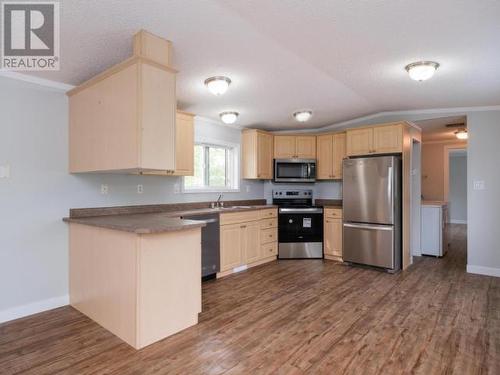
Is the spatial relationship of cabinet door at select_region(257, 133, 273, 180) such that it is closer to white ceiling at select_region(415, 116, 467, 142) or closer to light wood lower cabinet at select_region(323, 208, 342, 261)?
light wood lower cabinet at select_region(323, 208, 342, 261)

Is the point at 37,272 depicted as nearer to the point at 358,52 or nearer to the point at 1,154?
the point at 1,154

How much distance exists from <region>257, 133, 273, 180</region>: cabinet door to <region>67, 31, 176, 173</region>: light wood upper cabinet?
2905 mm

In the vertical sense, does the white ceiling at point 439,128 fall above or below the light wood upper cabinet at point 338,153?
above

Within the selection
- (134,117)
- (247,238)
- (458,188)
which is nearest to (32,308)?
(134,117)

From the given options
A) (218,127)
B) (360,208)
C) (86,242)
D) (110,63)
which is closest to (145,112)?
(110,63)

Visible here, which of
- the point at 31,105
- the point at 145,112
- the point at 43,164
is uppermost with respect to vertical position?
the point at 31,105

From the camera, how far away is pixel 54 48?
95.3 inches

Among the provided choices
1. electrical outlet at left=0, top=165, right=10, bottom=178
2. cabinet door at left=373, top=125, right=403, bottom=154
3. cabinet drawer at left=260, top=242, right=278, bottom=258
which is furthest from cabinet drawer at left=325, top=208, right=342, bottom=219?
electrical outlet at left=0, top=165, right=10, bottom=178

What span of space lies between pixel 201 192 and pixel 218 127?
117 centimetres

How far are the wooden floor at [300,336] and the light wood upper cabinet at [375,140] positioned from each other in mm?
1936

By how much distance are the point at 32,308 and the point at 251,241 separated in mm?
2725

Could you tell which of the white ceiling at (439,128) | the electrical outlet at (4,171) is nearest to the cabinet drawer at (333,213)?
the white ceiling at (439,128)

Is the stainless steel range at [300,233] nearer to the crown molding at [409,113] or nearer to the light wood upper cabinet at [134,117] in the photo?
the crown molding at [409,113]

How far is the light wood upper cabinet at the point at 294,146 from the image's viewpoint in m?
5.41
